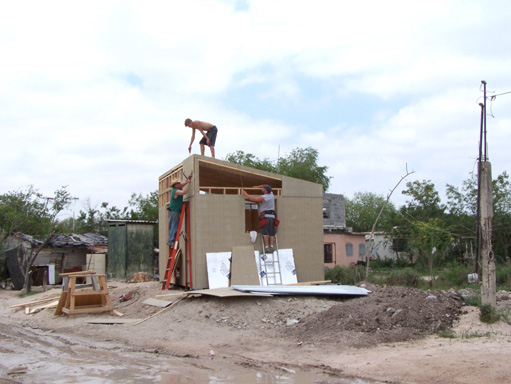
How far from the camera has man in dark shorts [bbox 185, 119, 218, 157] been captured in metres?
16.2

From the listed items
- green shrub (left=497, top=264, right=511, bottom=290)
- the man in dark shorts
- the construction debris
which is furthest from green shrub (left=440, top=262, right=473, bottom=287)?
the construction debris

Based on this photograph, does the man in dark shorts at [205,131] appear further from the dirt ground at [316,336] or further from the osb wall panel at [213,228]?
the dirt ground at [316,336]

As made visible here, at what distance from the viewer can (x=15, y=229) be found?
28062 millimetres

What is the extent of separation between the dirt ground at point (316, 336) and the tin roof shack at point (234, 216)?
1907 mm

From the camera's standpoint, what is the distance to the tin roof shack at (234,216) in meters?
14.5

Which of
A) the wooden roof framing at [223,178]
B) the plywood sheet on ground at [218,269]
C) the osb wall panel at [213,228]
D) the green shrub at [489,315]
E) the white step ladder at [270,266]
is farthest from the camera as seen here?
the wooden roof framing at [223,178]

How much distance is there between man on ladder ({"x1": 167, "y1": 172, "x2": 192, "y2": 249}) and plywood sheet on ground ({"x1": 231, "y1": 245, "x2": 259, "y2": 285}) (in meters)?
2.06

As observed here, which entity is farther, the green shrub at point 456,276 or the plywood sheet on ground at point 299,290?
the green shrub at point 456,276

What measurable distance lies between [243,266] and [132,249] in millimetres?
10026

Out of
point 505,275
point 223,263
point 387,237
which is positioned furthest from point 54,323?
point 387,237

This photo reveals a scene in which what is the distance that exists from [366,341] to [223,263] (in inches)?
243

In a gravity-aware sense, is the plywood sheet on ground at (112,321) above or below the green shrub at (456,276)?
below

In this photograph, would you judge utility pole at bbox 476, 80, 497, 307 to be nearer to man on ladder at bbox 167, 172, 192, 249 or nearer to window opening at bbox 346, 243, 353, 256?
man on ladder at bbox 167, 172, 192, 249

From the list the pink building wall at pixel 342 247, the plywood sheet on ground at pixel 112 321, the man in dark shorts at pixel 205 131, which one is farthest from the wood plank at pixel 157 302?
the pink building wall at pixel 342 247
